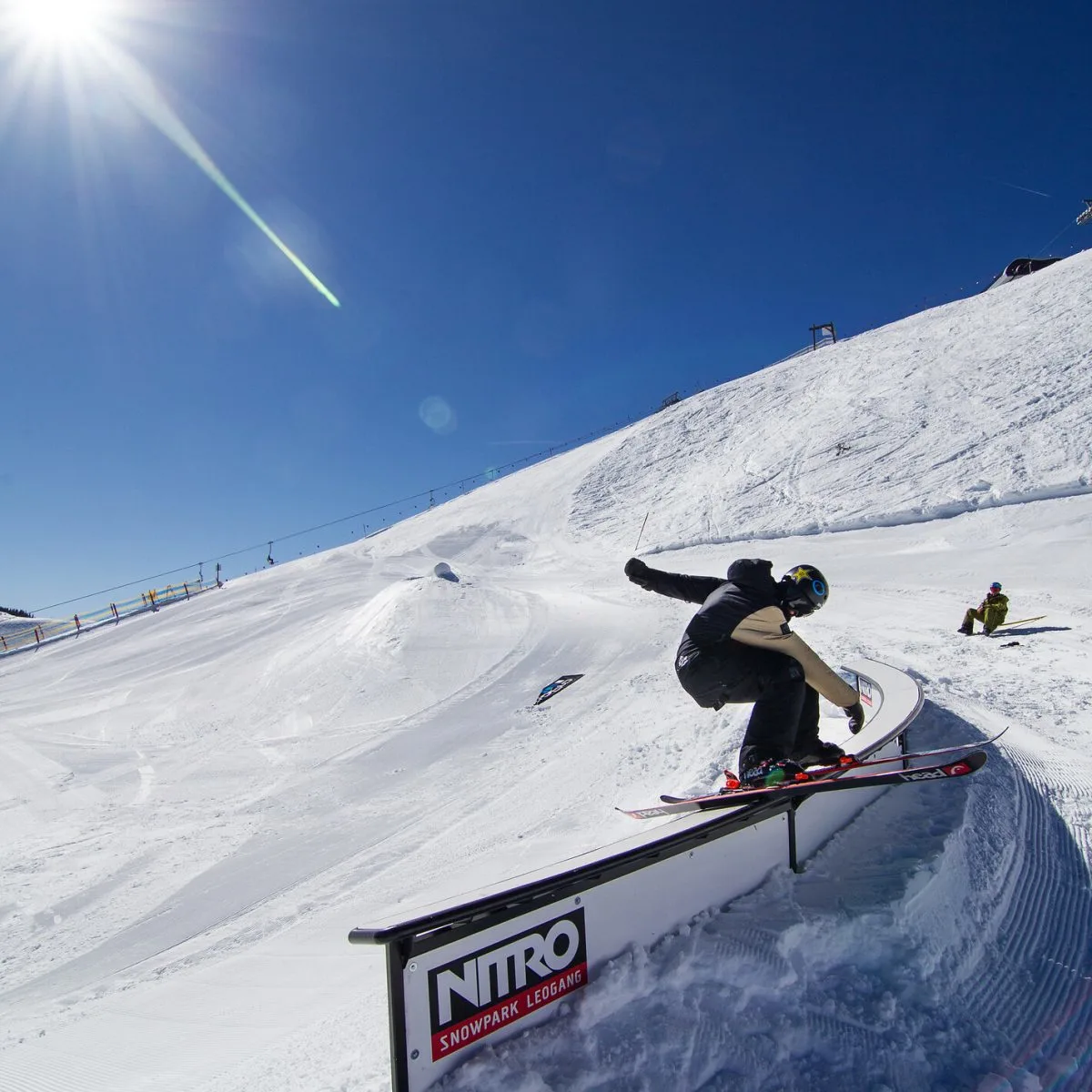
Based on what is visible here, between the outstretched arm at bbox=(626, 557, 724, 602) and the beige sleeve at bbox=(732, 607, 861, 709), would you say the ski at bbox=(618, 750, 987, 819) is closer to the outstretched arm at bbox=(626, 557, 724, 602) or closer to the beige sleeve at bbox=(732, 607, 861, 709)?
the beige sleeve at bbox=(732, 607, 861, 709)

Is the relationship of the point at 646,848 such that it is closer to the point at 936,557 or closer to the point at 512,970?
the point at 512,970

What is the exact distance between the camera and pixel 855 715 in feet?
12.3

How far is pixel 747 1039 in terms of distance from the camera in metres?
2.03

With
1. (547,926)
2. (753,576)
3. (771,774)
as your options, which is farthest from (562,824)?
(547,926)

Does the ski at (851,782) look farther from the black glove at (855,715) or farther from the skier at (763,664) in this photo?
the black glove at (855,715)

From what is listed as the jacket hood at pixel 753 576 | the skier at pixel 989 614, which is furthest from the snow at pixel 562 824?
the jacket hood at pixel 753 576

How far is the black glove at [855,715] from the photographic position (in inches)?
143

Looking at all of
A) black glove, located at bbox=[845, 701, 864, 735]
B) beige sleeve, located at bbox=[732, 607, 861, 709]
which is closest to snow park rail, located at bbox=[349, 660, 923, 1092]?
beige sleeve, located at bbox=[732, 607, 861, 709]

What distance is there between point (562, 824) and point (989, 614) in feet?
24.4

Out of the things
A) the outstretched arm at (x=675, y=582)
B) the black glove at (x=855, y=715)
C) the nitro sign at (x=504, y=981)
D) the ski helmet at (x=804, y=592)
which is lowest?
the nitro sign at (x=504, y=981)

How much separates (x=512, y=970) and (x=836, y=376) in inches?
1303

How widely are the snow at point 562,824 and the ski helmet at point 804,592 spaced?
47.1 inches

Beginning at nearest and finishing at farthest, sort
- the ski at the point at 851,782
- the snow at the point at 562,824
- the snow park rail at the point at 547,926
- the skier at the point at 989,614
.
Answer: the snow park rail at the point at 547,926
the snow at the point at 562,824
the ski at the point at 851,782
the skier at the point at 989,614

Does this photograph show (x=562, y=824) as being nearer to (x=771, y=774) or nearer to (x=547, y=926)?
(x=771, y=774)
